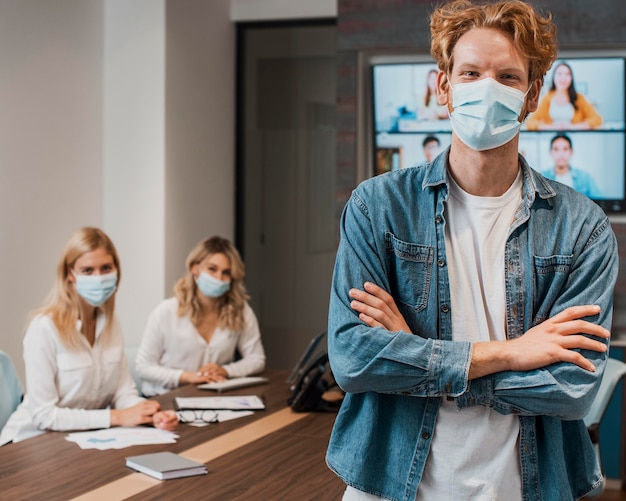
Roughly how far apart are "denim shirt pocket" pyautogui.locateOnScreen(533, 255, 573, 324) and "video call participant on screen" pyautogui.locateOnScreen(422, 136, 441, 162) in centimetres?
378

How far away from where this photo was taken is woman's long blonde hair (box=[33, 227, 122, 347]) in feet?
11.5

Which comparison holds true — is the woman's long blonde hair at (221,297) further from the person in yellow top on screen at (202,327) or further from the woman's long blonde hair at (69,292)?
the woman's long blonde hair at (69,292)

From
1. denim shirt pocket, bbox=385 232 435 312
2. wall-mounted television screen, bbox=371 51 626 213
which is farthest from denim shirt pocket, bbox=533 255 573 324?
wall-mounted television screen, bbox=371 51 626 213

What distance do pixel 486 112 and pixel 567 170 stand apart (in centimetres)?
379

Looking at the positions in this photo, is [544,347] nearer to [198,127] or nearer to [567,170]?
[567,170]

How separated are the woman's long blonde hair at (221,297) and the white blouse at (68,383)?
0.72 meters

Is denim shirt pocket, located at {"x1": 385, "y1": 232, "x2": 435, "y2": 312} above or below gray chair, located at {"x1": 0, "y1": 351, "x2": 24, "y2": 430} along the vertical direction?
above

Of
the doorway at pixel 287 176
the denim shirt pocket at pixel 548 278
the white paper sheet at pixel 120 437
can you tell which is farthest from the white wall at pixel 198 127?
the denim shirt pocket at pixel 548 278

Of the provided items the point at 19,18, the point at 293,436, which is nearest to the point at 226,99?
the point at 19,18

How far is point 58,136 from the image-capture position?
17.7ft

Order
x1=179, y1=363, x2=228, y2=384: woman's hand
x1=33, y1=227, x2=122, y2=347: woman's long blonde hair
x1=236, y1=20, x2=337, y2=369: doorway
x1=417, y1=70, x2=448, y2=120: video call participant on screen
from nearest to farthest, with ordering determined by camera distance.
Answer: x1=33, y1=227, x2=122, y2=347: woman's long blonde hair → x1=179, y1=363, x2=228, y2=384: woman's hand → x1=417, y1=70, x2=448, y2=120: video call participant on screen → x1=236, y1=20, x2=337, y2=369: doorway

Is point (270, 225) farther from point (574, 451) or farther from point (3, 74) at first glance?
point (574, 451)

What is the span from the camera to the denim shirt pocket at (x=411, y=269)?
1707mm

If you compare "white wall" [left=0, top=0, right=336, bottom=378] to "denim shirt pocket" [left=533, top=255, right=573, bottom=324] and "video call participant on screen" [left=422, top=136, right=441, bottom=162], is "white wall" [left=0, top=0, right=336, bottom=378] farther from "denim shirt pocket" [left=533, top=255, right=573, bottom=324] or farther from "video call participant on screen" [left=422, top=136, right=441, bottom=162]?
"denim shirt pocket" [left=533, top=255, right=573, bottom=324]
